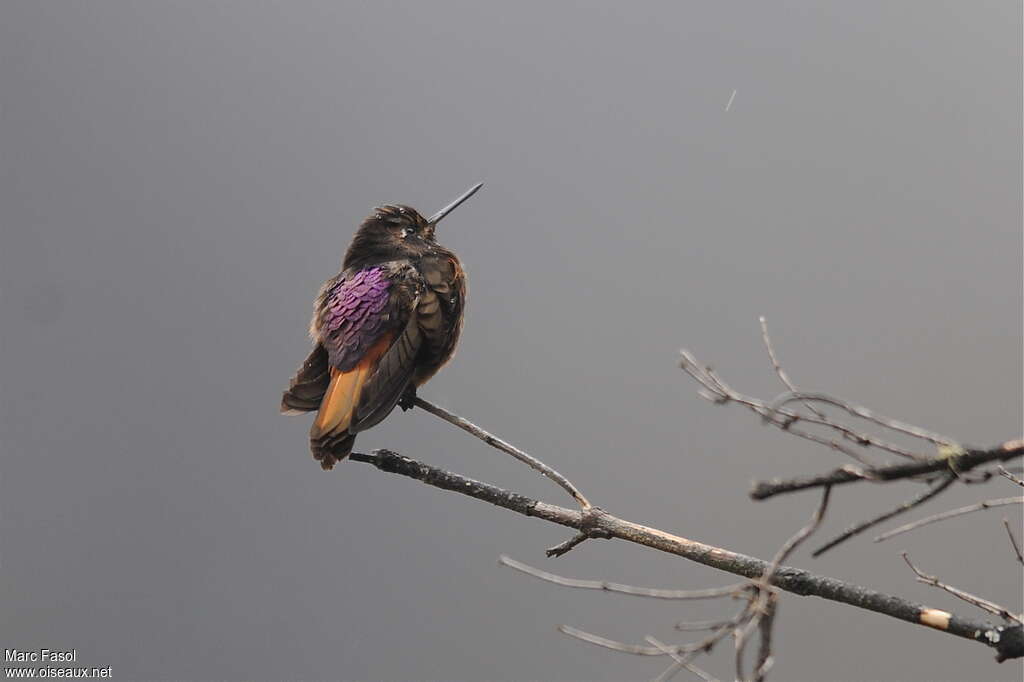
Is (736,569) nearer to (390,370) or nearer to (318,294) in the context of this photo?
(390,370)

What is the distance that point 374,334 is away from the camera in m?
1.58

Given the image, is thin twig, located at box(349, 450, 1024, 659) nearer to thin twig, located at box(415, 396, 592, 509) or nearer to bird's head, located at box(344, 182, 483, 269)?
thin twig, located at box(415, 396, 592, 509)

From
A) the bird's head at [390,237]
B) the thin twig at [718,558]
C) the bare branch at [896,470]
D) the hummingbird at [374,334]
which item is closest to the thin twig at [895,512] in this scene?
the bare branch at [896,470]

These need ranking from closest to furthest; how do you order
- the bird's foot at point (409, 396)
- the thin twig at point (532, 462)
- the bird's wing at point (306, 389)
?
1. the thin twig at point (532, 462)
2. the bird's wing at point (306, 389)
3. the bird's foot at point (409, 396)

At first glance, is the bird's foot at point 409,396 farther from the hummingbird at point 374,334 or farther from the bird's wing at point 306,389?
the bird's wing at point 306,389

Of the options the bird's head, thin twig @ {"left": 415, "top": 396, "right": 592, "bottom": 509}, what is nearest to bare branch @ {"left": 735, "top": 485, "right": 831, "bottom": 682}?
thin twig @ {"left": 415, "top": 396, "right": 592, "bottom": 509}

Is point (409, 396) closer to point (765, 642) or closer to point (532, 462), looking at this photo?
point (532, 462)

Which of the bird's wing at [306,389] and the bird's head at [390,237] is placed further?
the bird's head at [390,237]

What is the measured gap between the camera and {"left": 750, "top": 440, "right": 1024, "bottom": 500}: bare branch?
0.72 metres

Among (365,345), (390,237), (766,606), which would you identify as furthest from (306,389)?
(766,606)

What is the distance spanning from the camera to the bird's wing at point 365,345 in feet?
4.79

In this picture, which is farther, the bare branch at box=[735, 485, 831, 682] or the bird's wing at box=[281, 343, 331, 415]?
the bird's wing at box=[281, 343, 331, 415]

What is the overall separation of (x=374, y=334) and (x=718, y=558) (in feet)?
2.28

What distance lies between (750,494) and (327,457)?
83 centimetres
